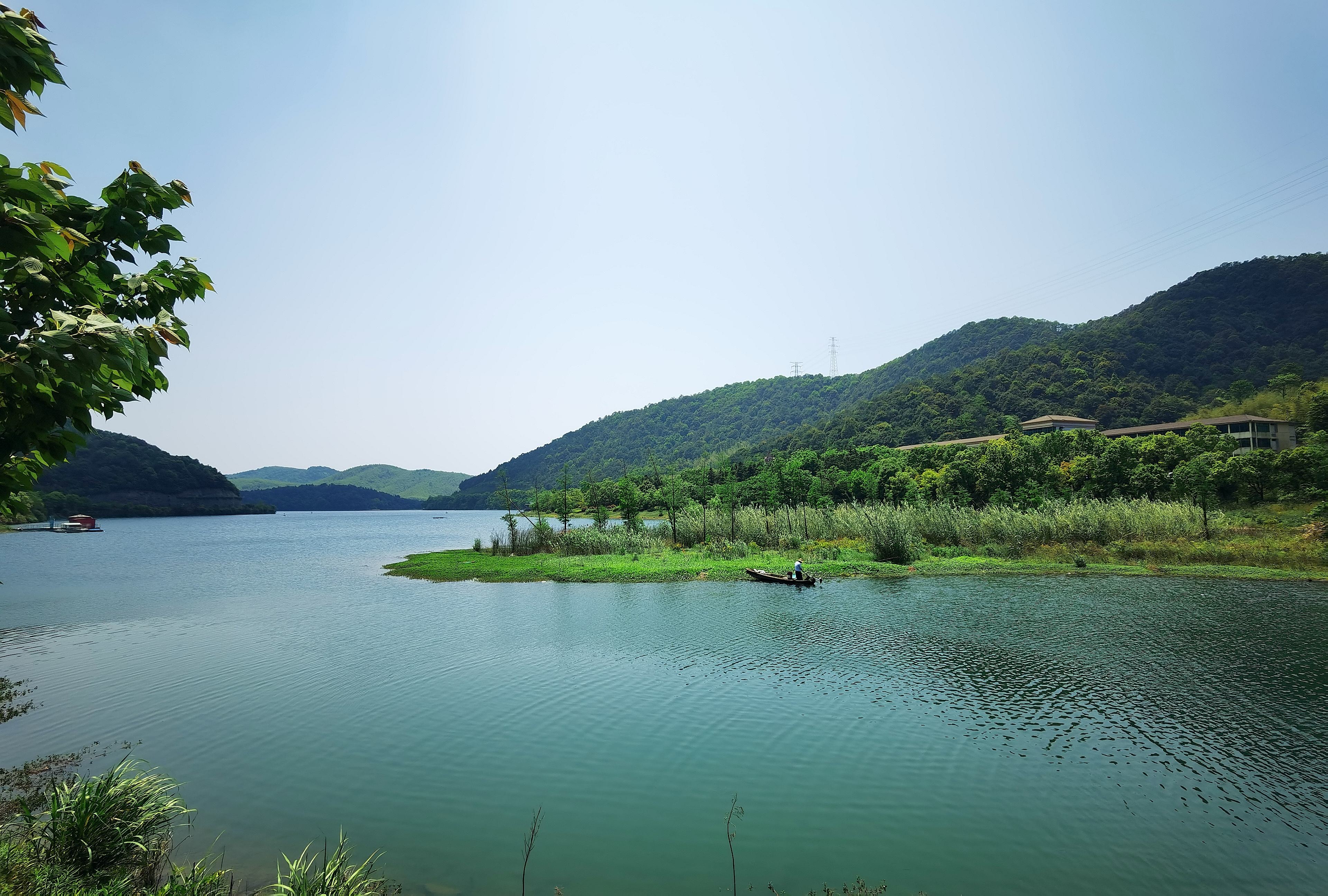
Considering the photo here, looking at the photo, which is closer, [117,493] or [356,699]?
[356,699]

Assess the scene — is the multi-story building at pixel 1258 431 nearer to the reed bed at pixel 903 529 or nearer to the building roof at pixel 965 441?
the building roof at pixel 965 441

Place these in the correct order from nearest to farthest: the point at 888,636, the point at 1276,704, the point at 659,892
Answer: the point at 659,892
the point at 1276,704
the point at 888,636

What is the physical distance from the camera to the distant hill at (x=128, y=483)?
102 metres

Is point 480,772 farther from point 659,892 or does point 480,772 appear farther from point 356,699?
point 356,699

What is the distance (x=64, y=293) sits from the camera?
10.9 feet

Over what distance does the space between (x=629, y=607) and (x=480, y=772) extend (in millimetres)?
13741

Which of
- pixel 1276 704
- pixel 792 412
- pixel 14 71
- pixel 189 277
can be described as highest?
pixel 792 412

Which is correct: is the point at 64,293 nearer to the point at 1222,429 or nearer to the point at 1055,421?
the point at 1222,429

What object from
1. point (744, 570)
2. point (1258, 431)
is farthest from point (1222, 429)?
point (744, 570)

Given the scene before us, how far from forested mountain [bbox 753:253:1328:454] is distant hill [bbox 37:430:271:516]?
394 ft


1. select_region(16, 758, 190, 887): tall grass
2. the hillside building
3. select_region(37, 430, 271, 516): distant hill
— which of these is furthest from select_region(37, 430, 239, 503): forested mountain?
the hillside building

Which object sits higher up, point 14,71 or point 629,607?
point 14,71

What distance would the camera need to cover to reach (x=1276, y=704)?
1254 cm

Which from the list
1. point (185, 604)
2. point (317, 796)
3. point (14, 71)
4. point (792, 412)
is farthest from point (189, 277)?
point (792, 412)
